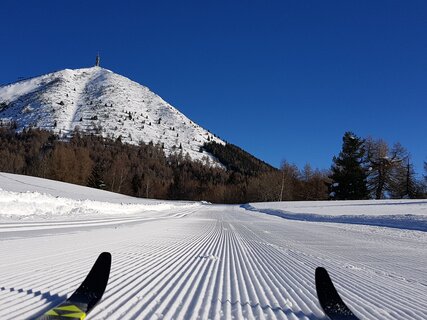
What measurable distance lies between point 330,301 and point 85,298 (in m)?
2.07

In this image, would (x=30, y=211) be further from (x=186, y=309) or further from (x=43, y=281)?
(x=186, y=309)

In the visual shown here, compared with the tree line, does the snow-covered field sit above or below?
below

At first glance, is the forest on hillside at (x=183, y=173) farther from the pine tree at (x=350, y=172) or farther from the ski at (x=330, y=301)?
the ski at (x=330, y=301)

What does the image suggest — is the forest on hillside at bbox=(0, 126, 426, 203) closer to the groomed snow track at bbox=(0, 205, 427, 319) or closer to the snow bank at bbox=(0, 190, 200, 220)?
the snow bank at bbox=(0, 190, 200, 220)

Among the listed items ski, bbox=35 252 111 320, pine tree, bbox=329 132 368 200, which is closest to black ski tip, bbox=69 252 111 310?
ski, bbox=35 252 111 320

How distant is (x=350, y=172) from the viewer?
58750 mm

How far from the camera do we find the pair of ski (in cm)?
226

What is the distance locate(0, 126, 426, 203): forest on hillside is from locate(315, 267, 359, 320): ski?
58.5 m

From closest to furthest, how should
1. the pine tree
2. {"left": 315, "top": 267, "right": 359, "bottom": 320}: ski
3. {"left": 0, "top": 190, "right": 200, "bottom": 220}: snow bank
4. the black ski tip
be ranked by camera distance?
the black ski tip
{"left": 315, "top": 267, "right": 359, "bottom": 320}: ski
{"left": 0, "top": 190, "right": 200, "bottom": 220}: snow bank
the pine tree

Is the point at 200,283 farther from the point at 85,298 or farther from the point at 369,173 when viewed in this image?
the point at 369,173

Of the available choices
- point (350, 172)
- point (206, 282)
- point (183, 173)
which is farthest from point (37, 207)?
point (183, 173)

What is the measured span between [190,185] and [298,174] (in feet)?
181

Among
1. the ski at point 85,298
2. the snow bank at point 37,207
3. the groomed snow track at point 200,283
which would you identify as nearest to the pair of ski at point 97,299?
the ski at point 85,298

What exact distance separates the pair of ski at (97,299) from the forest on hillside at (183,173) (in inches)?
2306
